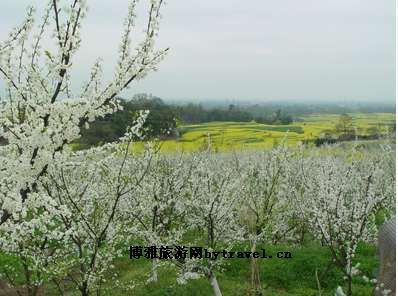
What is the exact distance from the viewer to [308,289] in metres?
11.3

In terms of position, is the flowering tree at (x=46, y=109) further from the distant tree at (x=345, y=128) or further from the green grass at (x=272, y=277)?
the distant tree at (x=345, y=128)

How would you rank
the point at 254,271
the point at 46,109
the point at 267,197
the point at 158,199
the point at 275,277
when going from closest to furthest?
the point at 46,109 → the point at 254,271 → the point at 158,199 → the point at 267,197 → the point at 275,277

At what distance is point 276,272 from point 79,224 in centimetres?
695

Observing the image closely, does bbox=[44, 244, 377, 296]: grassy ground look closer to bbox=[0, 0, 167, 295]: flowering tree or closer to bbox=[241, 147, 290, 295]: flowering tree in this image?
bbox=[241, 147, 290, 295]: flowering tree

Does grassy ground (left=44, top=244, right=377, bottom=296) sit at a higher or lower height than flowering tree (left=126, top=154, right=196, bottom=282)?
lower

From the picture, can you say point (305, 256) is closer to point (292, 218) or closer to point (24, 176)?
point (292, 218)

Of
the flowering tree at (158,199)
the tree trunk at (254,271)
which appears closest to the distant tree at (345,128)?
the flowering tree at (158,199)

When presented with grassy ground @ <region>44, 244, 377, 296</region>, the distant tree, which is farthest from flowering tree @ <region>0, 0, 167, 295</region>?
the distant tree

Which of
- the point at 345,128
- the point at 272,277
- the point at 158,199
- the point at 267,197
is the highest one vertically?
the point at 345,128

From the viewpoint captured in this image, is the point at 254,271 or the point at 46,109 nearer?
the point at 46,109

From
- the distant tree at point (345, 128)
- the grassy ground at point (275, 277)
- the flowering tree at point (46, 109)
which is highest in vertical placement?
the flowering tree at point (46, 109)

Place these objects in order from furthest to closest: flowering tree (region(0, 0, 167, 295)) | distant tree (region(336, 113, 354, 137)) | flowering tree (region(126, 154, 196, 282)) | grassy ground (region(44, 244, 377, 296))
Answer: distant tree (region(336, 113, 354, 137)) < grassy ground (region(44, 244, 377, 296)) < flowering tree (region(126, 154, 196, 282)) < flowering tree (region(0, 0, 167, 295))

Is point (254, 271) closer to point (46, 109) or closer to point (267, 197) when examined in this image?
point (267, 197)

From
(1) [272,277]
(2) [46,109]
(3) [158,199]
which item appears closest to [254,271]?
(1) [272,277]
